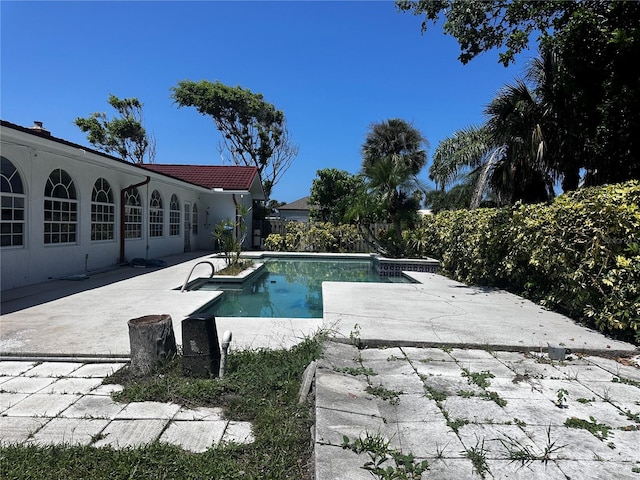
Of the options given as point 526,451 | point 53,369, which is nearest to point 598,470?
point 526,451

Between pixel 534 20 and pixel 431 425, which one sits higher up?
pixel 534 20

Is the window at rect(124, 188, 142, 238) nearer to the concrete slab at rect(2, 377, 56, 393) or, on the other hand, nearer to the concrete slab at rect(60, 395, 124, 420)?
the concrete slab at rect(2, 377, 56, 393)

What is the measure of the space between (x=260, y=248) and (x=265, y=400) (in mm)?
19081

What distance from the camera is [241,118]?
32.4 metres

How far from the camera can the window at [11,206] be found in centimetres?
793

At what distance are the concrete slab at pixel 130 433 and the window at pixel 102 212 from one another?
9927 millimetres

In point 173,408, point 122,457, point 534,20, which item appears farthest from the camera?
point 534,20

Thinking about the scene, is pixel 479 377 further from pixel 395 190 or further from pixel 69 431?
pixel 395 190

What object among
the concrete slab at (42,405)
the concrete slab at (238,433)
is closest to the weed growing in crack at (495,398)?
the concrete slab at (238,433)

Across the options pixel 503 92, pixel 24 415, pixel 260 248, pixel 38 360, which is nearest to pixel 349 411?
pixel 24 415

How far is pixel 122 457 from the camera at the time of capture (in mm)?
2430

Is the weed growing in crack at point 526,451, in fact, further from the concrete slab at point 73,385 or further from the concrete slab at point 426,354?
the concrete slab at point 73,385

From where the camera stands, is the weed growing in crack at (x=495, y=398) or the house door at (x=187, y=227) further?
the house door at (x=187, y=227)

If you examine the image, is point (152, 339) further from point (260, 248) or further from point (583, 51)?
point (260, 248)
